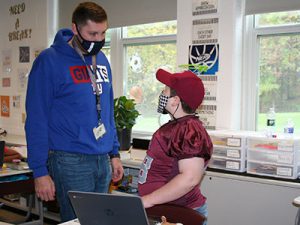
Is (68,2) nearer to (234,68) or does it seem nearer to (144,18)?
(144,18)

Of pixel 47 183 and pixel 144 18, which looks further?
pixel 144 18

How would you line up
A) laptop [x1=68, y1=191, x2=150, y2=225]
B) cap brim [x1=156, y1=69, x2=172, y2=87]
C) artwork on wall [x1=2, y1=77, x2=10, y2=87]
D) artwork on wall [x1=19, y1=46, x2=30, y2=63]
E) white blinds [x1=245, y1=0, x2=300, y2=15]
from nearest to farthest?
1. laptop [x1=68, y1=191, x2=150, y2=225]
2. cap brim [x1=156, y1=69, x2=172, y2=87]
3. white blinds [x1=245, y1=0, x2=300, y2=15]
4. artwork on wall [x1=19, y1=46, x2=30, y2=63]
5. artwork on wall [x1=2, y1=77, x2=10, y2=87]

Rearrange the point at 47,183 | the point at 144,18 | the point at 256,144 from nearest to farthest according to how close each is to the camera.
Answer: the point at 47,183, the point at 256,144, the point at 144,18

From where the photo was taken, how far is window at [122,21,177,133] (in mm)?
4020

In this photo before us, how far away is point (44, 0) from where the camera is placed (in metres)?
4.76

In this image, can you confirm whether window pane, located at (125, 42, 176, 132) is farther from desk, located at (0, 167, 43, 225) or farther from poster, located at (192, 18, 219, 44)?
desk, located at (0, 167, 43, 225)

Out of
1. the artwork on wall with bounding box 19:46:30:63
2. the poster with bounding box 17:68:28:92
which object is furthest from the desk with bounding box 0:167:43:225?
the artwork on wall with bounding box 19:46:30:63

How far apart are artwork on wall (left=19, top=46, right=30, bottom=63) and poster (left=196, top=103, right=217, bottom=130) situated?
264 centimetres

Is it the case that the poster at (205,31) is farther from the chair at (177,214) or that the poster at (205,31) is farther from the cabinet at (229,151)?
the chair at (177,214)

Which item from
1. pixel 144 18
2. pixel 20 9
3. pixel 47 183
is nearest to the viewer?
pixel 47 183

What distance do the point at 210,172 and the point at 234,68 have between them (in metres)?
0.89

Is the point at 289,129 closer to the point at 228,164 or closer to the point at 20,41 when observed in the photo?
the point at 228,164

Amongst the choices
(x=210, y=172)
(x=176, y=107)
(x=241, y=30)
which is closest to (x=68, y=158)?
(x=176, y=107)

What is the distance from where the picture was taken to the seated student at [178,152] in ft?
5.44
